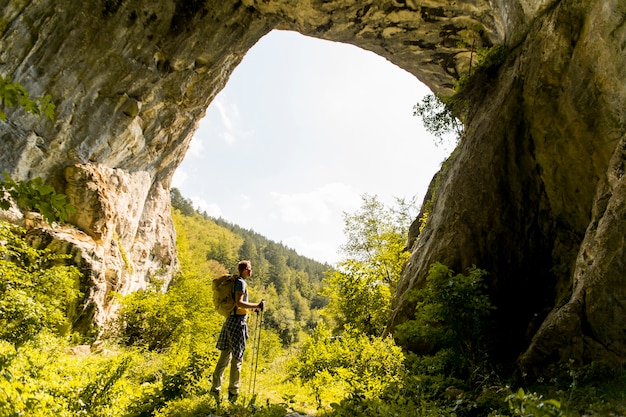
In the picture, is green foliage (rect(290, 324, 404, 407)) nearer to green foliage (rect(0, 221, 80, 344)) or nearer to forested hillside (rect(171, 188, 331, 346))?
green foliage (rect(0, 221, 80, 344))

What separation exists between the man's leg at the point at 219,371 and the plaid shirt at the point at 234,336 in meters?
0.11

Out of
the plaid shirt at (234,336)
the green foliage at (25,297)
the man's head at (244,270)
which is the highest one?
the man's head at (244,270)

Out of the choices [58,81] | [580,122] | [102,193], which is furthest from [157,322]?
[580,122]

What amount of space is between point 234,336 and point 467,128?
30.6 ft

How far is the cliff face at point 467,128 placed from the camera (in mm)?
6074

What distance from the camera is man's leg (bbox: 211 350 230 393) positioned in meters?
5.37

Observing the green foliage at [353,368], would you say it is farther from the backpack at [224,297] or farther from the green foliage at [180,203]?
the green foliage at [180,203]

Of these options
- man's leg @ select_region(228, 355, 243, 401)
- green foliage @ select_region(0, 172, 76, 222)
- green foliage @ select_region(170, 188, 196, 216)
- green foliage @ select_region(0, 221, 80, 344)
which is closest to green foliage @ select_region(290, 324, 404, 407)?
man's leg @ select_region(228, 355, 243, 401)

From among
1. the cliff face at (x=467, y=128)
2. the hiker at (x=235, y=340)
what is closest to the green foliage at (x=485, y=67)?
the cliff face at (x=467, y=128)

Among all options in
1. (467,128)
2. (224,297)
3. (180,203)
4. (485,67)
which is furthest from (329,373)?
(180,203)

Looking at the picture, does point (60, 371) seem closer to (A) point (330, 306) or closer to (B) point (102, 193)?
(A) point (330, 306)

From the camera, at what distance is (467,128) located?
1083 centimetres

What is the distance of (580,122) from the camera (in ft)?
22.5

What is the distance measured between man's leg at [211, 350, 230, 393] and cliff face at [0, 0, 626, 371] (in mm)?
4417
